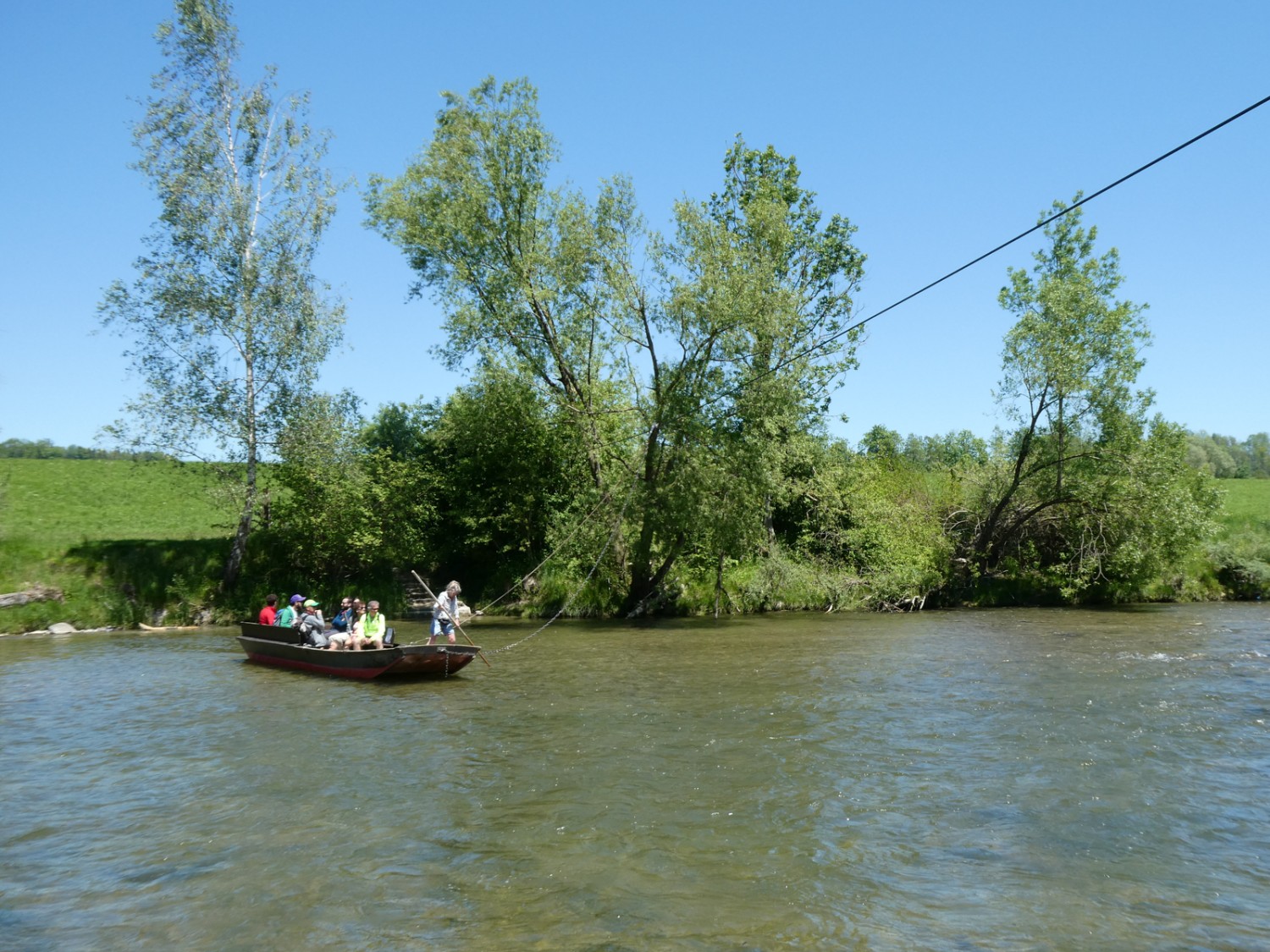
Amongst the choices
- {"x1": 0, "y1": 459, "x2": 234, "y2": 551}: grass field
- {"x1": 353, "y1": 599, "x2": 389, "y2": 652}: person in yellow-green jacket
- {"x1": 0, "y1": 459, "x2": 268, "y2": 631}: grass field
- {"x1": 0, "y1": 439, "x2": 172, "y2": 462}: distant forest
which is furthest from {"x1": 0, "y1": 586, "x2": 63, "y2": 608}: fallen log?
{"x1": 0, "y1": 439, "x2": 172, "y2": 462}: distant forest

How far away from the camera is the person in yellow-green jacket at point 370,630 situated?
64.4ft

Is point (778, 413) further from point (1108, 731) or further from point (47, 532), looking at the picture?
point (47, 532)

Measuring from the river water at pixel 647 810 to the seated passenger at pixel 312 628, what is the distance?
1315 millimetres

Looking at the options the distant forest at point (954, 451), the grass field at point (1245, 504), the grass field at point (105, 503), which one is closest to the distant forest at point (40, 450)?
the distant forest at point (954, 451)

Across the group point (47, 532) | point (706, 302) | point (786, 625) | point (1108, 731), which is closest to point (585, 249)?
point (706, 302)

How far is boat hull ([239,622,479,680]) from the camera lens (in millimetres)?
18109

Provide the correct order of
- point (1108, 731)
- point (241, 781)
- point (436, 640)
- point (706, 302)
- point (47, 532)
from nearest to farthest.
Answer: point (241, 781), point (1108, 731), point (436, 640), point (706, 302), point (47, 532)

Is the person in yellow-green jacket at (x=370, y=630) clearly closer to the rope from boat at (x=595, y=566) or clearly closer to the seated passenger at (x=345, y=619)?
the seated passenger at (x=345, y=619)

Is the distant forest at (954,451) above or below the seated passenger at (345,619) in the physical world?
above

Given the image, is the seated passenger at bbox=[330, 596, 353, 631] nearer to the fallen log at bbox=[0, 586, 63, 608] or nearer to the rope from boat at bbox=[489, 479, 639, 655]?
the rope from boat at bbox=[489, 479, 639, 655]

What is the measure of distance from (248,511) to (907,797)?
23.7m

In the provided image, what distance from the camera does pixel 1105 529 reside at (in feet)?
108

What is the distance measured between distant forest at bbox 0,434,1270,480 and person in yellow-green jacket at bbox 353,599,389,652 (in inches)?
983

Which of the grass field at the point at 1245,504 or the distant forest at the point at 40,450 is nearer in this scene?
the grass field at the point at 1245,504
